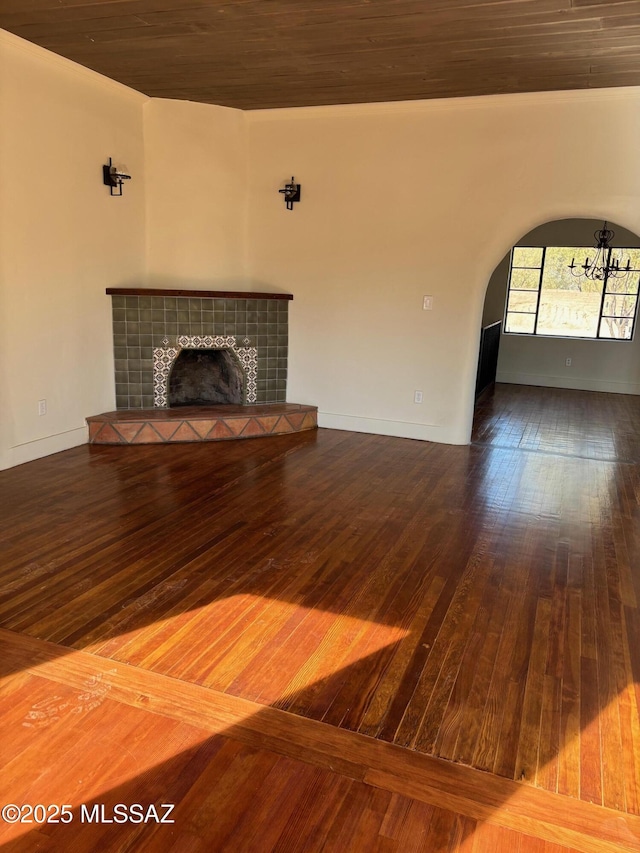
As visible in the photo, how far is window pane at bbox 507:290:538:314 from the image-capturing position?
9.16 meters

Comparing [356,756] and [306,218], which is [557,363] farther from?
[356,756]

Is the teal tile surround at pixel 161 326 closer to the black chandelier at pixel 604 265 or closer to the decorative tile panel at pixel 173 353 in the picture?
the decorative tile panel at pixel 173 353

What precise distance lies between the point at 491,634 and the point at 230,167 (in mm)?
4658

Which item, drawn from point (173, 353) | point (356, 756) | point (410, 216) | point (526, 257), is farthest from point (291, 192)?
point (526, 257)

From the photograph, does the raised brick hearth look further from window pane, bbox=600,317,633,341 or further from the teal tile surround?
window pane, bbox=600,317,633,341

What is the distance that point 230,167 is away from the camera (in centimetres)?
548

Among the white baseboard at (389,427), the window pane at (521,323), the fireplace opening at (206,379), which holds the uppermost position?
the window pane at (521,323)

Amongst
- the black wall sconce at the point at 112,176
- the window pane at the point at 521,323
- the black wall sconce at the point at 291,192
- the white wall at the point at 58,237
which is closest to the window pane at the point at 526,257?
the window pane at the point at 521,323

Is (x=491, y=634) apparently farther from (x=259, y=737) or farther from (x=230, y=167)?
(x=230, y=167)

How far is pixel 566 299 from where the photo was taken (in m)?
8.95

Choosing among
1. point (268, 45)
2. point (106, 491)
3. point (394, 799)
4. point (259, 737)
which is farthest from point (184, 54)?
point (394, 799)

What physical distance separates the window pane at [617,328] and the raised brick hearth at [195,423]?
5326 millimetres

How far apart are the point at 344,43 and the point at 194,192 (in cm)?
211

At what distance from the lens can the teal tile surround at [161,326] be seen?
5.09 meters
